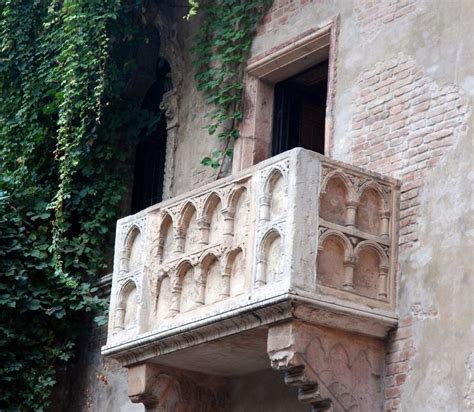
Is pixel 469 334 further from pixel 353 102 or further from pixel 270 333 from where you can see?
pixel 353 102

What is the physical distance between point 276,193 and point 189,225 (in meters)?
1.11

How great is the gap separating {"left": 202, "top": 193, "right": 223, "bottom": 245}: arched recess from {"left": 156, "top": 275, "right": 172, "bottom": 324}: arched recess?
568 millimetres

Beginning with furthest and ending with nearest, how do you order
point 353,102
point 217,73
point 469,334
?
1. point 217,73
2. point 353,102
3. point 469,334

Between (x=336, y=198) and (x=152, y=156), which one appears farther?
(x=152, y=156)

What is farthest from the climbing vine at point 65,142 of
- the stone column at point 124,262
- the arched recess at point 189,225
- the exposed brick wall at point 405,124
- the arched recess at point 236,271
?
the arched recess at point 236,271

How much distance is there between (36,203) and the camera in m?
14.3

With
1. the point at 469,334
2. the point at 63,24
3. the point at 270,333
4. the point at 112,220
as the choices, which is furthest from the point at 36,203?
the point at 469,334

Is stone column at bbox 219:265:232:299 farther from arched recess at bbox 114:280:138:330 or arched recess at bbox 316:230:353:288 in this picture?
arched recess at bbox 114:280:138:330

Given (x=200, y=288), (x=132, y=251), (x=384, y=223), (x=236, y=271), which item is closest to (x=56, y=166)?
(x=132, y=251)

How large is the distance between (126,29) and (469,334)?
242 inches

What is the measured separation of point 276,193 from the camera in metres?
10.2

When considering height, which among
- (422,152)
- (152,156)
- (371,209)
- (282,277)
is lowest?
(282,277)

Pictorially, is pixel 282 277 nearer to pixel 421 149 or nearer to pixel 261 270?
pixel 261 270

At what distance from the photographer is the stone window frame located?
12172mm
